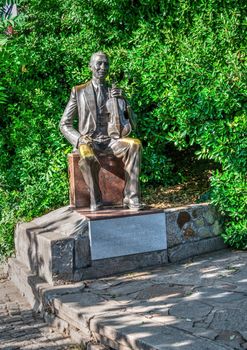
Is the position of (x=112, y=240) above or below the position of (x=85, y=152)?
below

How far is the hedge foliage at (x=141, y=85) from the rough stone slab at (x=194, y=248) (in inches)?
7.2

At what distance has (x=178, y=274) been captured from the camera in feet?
17.5

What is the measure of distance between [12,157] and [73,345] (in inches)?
192

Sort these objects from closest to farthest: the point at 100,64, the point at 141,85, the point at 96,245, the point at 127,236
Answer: the point at 96,245
the point at 127,236
the point at 100,64
the point at 141,85

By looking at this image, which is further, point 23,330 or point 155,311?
point 23,330

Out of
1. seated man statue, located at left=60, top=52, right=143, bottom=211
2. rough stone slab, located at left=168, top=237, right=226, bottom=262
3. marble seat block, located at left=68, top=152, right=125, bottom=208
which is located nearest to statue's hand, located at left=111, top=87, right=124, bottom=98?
seated man statue, located at left=60, top=52, right=143, bottom=211

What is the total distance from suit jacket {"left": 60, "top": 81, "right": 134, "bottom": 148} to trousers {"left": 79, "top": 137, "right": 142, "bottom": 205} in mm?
241

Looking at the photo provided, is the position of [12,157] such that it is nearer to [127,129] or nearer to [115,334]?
[127,129]

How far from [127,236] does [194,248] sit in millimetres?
1014

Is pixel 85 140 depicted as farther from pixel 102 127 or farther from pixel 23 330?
pixel 23 330

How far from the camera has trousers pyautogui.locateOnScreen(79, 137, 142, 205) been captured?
571 cm

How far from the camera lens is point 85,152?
18.6 ft

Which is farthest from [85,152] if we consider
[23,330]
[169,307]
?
[169,307]

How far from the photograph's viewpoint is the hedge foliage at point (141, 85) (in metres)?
6.43
